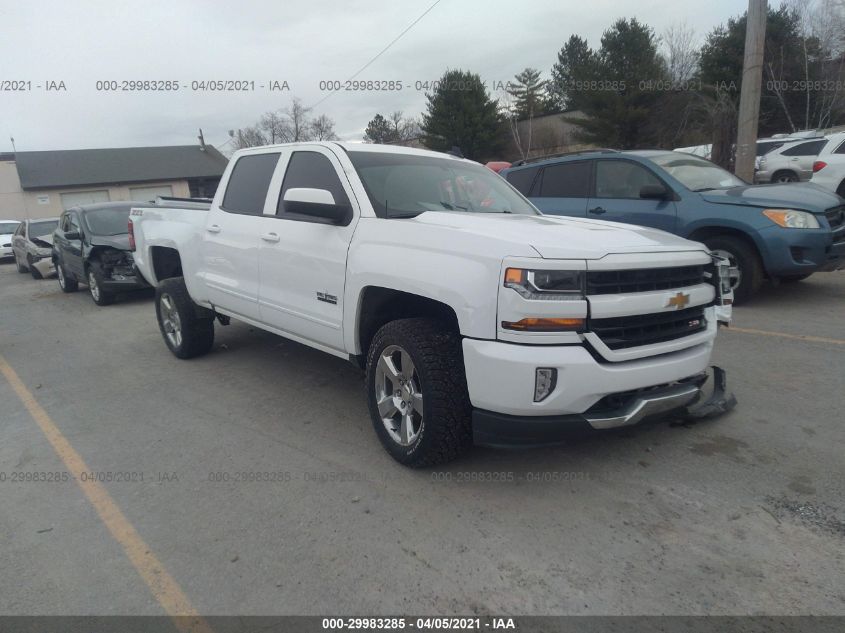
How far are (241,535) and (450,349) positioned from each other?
4.66 ft

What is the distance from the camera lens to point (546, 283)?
2797 millimetres

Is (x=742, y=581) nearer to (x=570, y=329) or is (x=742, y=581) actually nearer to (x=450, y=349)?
(x=570, y=329)

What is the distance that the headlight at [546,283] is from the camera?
2.78 meters

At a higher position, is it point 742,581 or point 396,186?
point 396,186

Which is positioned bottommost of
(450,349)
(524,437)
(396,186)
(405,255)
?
(524,437)

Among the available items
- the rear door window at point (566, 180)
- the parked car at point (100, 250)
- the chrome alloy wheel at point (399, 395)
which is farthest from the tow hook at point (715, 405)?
the parked car at point (100, 250)

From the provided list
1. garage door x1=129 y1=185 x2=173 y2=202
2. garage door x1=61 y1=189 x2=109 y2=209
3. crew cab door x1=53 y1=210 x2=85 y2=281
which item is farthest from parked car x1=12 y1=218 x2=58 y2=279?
garage door x1=129 y1=185 x2=173 y2=202

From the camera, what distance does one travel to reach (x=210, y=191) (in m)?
45.8

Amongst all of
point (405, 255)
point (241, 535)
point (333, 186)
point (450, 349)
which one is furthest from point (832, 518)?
point (333, 186)

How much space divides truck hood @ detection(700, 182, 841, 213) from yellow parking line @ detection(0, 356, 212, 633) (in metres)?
6.45

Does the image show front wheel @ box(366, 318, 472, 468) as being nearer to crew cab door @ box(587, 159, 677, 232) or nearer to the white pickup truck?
the white pickup truck

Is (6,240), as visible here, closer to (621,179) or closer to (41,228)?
(41,228)

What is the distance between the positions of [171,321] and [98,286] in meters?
4.46
